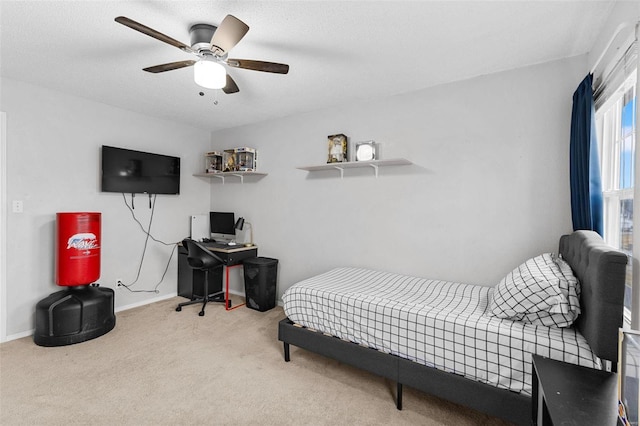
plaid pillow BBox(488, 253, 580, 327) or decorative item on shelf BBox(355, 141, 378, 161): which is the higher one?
decorative item on shelf BBox(355, 141, 378, 161)

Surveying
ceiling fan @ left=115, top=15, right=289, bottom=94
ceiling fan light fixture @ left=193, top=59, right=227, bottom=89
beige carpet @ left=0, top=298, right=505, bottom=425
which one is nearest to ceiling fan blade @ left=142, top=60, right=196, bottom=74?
ceiling fan @ left=115, top=15, right=289, bottom=94

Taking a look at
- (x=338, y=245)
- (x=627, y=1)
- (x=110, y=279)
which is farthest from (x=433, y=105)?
(x=110, y=279)

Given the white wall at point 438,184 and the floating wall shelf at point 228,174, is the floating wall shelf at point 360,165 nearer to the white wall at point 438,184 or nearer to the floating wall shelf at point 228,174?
the white wall at point 438,184

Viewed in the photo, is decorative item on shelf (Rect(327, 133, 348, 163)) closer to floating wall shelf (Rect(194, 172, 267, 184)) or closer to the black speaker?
floating wall shelf (Rect(194, 172, 267, 184))

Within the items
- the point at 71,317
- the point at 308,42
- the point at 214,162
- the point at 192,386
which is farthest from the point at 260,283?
the point at 308,42

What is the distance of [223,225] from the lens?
14.4ft

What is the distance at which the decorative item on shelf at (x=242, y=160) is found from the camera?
4102 millimetres

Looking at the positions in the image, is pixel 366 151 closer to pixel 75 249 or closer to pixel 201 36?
pixel 201 36

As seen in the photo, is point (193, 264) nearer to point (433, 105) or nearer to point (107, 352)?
point (107, 352)

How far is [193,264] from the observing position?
12.1 ft

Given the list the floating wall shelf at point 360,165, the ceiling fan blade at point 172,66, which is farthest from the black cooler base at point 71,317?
the floating wall shelf at point 360,165

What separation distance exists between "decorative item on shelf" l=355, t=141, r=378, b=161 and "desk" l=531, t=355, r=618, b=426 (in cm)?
225

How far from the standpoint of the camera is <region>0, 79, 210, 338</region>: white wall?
9.44 feet

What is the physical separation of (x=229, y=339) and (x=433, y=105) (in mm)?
3048
